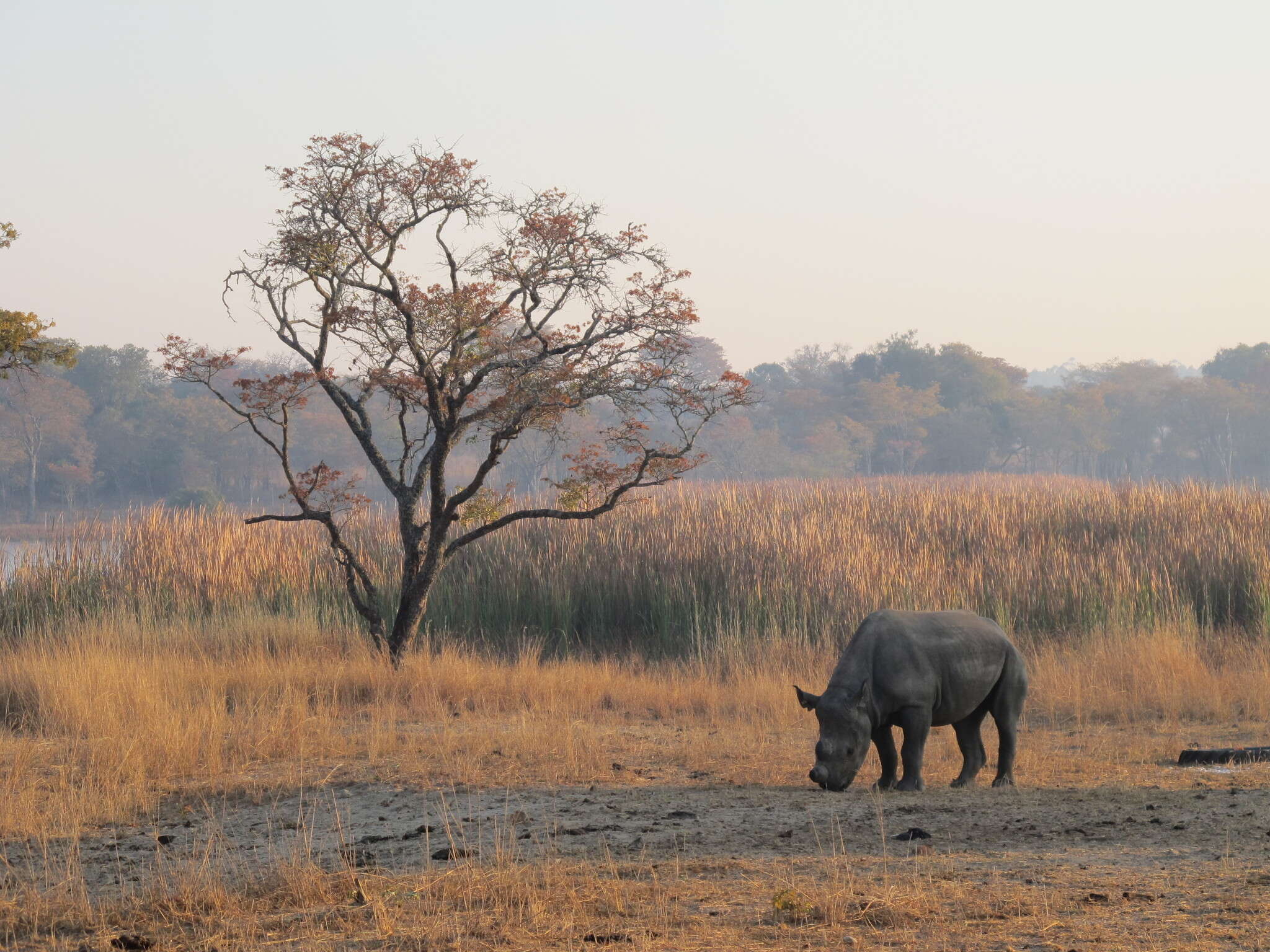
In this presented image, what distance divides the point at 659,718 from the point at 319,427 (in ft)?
199

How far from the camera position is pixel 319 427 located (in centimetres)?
6794

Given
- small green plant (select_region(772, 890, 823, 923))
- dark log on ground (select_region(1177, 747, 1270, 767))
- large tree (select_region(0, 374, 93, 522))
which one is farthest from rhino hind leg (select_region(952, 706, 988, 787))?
→ large tree (select_region(0, 374, 93, 522))

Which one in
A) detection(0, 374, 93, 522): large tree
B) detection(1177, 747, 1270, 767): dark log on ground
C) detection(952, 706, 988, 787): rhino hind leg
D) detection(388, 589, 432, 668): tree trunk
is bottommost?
detection(1177, 747, 1270, 767): dark log on ground

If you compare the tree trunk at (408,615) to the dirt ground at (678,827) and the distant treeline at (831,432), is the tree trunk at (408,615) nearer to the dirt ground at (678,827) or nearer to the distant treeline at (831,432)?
the dirt ground at (678,827)

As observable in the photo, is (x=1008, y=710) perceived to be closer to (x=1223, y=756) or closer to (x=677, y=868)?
(x=1223, y=756)

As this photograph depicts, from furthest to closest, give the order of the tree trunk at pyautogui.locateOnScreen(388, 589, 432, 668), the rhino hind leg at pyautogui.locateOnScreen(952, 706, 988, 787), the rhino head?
1. the tree trunk at pyautogui.locateOnScreen(388, 589, 432, 668)
2. the rhino hind leg at pyautogui.locateOnScreen(952, 706, 988, 787)
3. the rhino head

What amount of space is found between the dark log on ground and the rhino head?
264 cm

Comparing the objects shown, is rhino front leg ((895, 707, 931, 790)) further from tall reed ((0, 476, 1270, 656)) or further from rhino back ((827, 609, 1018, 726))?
tall reed ((0, 476, 1270, 656))

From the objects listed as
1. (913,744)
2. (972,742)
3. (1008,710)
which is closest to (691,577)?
(972,742)

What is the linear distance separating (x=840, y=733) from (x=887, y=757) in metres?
0.44

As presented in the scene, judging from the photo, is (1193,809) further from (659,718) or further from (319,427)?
(319,427)

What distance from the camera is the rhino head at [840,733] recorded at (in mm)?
6156

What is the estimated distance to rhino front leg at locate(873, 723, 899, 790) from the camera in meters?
6.43

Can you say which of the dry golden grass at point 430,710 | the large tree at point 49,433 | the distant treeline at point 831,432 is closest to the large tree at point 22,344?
the dry golden grass at point 430,710
